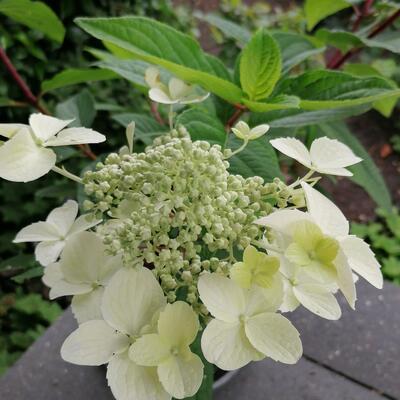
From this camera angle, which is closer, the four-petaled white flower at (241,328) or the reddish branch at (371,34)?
the four-petaled white flower at (241,328)

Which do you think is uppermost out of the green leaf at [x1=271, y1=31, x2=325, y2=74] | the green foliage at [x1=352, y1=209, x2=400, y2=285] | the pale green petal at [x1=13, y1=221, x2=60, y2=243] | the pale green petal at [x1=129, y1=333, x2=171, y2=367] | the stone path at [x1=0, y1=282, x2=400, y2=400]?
the green leaf at [x1=271, y1=31, x2=325, y2=74]

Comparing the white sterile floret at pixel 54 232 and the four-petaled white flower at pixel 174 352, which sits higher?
the four-petaled white flower at pixel 174 352

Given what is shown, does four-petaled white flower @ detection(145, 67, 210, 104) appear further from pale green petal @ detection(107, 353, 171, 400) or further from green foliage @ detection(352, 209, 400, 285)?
green foliage @ detection(352, 209, 400, 285)

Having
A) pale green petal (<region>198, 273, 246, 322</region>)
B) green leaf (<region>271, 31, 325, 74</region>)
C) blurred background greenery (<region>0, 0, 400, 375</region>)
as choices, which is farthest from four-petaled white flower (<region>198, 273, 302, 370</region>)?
blurred background greenery (<region>0, 0, 400, 375</region>)

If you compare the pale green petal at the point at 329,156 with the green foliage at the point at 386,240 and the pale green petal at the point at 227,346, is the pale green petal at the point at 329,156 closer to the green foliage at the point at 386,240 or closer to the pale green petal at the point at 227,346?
the pale green petal at the point at 227,346

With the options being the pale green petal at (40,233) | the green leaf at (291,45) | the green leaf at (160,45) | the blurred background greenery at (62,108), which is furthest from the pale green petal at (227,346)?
the blurred background greenery at (62,108)

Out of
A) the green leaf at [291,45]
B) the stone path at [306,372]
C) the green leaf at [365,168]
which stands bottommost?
the stone path at [306,372]

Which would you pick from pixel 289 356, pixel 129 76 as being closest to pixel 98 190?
pixel 289 356
